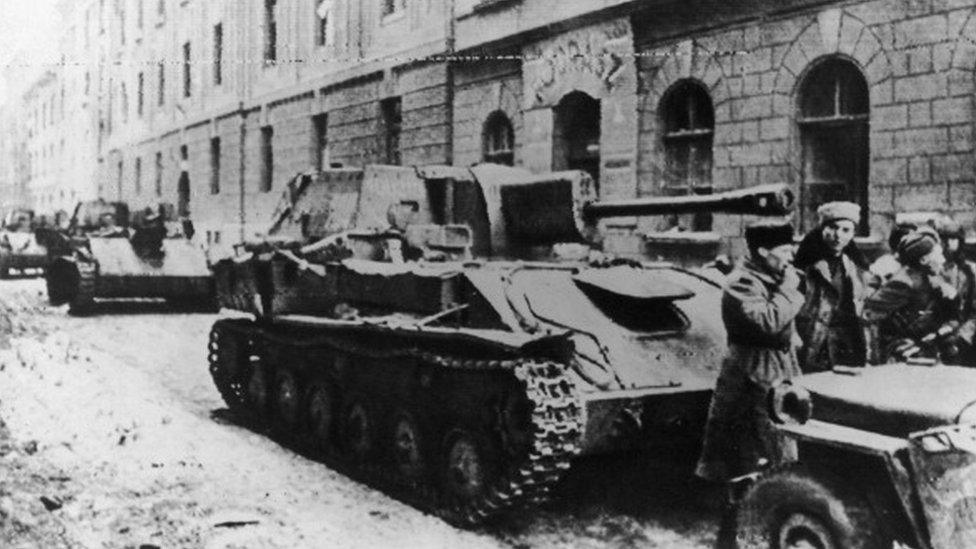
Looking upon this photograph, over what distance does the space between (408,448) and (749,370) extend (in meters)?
2.72

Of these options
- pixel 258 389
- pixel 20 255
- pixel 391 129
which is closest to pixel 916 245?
pixel 258 389

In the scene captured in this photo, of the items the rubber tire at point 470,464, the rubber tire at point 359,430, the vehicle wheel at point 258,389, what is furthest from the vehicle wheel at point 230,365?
the rubber tire at point 470,464

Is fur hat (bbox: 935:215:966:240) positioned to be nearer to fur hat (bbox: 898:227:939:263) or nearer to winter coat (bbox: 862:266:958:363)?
fur hat (bbox: 898:227:939:263)

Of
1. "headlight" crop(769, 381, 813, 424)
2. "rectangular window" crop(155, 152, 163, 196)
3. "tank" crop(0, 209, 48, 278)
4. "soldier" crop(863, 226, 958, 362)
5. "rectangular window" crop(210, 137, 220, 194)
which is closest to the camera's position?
"headlight" crop(769, 381, 813, 424)

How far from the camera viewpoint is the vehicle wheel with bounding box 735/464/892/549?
11.7 ft

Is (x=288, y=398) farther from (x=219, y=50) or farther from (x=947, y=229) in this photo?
(x=219, y=50)

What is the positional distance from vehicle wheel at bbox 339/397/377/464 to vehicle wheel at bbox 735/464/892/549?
339cm

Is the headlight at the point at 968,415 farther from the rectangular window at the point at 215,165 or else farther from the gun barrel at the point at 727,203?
the rectangular window at the point at 215,165

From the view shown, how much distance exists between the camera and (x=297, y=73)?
67.4ft

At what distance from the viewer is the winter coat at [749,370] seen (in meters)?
4.39

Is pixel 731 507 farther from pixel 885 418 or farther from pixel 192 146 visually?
pixel 192 146

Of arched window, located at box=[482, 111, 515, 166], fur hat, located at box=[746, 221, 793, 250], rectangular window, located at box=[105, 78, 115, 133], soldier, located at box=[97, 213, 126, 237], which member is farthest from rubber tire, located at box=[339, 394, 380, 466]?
rectangular window, located at box=[105, 78, 115, 133]

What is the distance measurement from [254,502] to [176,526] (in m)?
0.66

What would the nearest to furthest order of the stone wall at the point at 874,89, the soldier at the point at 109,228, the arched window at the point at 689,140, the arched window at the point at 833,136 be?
the stone wall at the point at 874,89
the arched window at the point at 833,136
the arched window at the point at 689,140
the soldier at the point at 109,228
